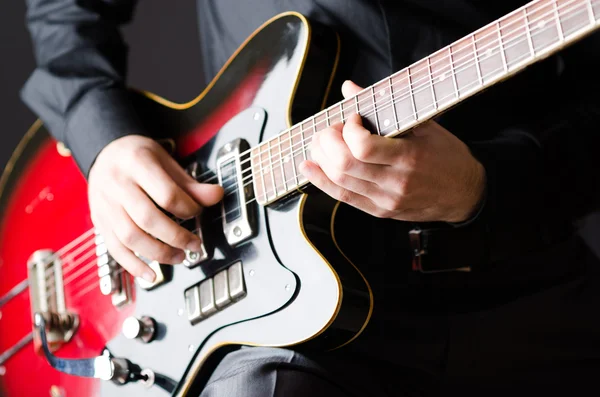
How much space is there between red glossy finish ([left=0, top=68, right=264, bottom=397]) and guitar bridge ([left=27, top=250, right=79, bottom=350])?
1 centimetres

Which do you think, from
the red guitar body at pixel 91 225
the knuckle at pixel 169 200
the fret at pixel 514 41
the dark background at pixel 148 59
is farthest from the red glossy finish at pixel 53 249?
the dark background at pixel 148 59

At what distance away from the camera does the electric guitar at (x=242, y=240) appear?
25.0 inches

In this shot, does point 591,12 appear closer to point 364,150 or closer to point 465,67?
point 465,67

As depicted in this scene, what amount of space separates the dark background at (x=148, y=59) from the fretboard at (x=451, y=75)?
1.05 meters

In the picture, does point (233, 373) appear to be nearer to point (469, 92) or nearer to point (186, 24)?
point (469, 92)

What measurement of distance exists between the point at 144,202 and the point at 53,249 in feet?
1.17

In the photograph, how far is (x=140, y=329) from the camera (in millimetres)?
900

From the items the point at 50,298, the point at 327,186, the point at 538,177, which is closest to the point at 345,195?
the point at 327,186

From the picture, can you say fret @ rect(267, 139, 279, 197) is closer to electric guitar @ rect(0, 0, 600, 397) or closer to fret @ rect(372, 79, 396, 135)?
electric guitar @ rect(0, 0, 600, 397)

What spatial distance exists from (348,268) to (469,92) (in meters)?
0.26

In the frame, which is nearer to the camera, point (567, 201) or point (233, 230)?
point (233, 230)

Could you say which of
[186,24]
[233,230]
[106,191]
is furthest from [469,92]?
[186,24]

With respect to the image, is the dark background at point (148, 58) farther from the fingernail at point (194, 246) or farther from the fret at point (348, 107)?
the fret at point (348, 107)

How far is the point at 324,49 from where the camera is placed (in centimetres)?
84
